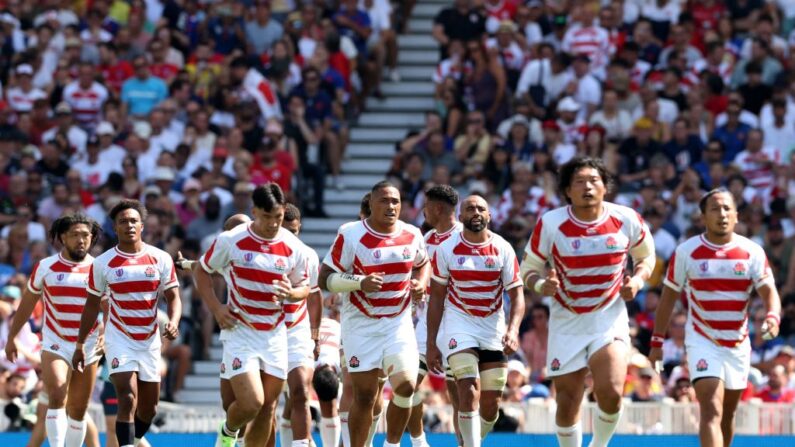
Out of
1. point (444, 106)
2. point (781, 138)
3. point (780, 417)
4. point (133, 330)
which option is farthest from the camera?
point (444, 106)

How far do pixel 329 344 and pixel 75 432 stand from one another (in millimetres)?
2431

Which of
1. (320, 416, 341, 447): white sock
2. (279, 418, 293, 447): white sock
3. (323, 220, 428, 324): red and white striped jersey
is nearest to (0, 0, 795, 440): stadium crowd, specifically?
(279, 418, 293, 447): white sock

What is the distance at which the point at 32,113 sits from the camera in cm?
2631

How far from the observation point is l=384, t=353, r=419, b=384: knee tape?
14.4m

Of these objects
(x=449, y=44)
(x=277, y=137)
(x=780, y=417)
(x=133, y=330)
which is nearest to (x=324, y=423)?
(x=133, y=330)

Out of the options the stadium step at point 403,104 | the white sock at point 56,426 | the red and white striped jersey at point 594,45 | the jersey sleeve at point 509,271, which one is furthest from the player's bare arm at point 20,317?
the stadium step at point 403,104

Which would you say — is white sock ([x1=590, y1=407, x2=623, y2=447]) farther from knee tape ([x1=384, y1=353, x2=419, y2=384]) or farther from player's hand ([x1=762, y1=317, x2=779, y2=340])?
knee tape ([x1=384, y1=353, x2=419, y2=384])

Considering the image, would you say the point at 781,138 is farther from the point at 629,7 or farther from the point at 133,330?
the point at 133,330

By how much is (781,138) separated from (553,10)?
3.94 m

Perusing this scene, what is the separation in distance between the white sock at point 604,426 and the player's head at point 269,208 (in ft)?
9.40

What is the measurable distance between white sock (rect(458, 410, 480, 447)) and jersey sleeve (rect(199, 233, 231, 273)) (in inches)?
88.7

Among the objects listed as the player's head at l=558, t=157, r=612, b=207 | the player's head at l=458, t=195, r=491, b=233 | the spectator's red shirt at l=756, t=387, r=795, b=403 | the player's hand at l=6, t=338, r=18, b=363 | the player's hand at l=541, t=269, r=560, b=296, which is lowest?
the spectator's red shirt at l=756, t=387, r=795, b=403

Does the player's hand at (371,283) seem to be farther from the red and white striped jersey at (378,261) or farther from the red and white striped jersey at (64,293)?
the red and white striped jersey at (64,293)

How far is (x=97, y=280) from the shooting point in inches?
587
